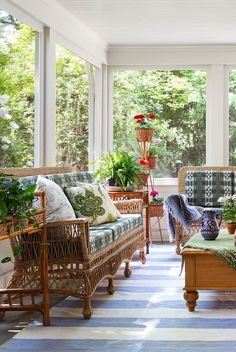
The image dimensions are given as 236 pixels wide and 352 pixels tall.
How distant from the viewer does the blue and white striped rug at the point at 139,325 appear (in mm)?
3707

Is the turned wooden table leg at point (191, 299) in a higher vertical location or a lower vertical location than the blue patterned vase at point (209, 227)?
lower

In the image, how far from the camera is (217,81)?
906 cm

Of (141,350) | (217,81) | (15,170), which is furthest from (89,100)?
(141,350)

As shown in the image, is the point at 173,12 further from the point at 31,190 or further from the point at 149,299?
the point at 31,190

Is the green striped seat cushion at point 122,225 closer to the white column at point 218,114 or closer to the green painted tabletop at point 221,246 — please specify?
the green painted tabletop at point 221,246

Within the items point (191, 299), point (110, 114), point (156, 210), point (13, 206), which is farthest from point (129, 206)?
point (13, 206)

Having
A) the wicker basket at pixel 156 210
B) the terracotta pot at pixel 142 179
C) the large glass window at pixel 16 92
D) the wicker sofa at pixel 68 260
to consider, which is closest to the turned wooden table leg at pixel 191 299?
the wicker sofa at pixel 68 260

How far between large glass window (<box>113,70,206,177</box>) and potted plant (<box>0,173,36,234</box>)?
558 cm

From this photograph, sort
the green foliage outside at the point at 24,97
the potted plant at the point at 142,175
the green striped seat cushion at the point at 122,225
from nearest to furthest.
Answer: the green striped seat cushion at the point at 122,225, the green foliage outside at the point at 24,97, the potted plant at the point at 142,175

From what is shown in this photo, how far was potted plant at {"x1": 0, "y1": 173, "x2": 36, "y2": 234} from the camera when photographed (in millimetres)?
3492

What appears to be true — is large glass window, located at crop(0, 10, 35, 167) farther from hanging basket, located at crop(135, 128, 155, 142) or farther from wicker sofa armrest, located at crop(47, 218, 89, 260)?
hanging basket, located at crop(135, 128, 155, 142)

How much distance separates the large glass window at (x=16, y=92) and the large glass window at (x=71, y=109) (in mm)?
1074

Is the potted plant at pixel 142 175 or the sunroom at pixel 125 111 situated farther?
the potted plant at pixel 142 175

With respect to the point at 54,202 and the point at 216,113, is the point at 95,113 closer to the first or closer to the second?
the point at 216,113
